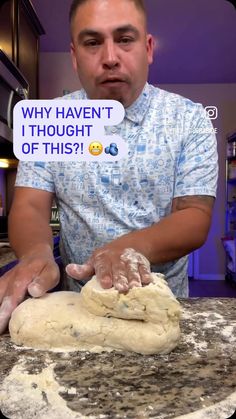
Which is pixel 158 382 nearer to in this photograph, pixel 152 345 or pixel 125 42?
pixel 152 345

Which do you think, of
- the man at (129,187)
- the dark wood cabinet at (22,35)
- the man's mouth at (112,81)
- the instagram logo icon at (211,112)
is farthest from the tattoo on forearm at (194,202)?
the dark wood cabinet at (22,35)

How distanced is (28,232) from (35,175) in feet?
0.42

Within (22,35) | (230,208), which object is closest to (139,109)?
(22,35)

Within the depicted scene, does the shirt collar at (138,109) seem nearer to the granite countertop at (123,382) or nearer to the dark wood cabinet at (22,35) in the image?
the dark wood cabinet at (22,35)

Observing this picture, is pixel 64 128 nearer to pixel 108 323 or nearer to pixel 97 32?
pixel 97 32

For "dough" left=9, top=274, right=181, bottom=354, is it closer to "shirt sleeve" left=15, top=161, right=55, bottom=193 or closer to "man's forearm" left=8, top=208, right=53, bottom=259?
"man's forearm" left=8, top=208, right=53, bottom=259

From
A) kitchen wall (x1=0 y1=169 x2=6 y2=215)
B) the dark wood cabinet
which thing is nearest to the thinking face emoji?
the dark wood cabinet

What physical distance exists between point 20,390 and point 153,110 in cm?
60

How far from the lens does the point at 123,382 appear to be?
458 mm

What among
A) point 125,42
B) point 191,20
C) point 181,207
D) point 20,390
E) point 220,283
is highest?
point 191,20

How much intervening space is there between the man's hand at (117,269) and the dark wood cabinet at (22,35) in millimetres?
526

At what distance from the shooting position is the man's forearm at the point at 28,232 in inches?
30.4

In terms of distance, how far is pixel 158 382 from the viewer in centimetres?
46

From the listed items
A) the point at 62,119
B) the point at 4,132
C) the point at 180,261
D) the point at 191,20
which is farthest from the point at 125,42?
the point at 180,261
